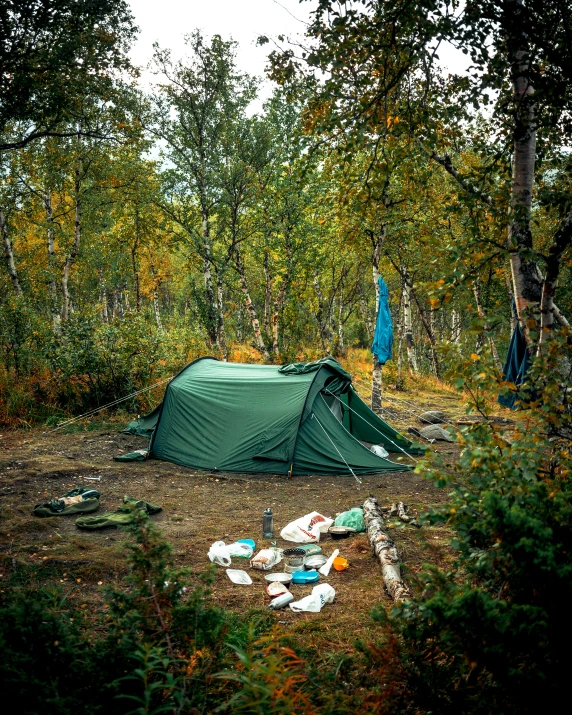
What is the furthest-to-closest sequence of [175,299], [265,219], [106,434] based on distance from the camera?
[175,299]
[265,219]
[106,434]

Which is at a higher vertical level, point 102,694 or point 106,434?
point 102,694

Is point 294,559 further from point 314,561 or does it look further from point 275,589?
point 275,589

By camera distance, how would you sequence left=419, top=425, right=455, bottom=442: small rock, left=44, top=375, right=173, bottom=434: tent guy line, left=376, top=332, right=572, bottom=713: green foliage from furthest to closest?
left=419, top=425, right=455, bottom=442: small rock
left=44, top=375, right=173, bottom=434: tent guy line
left=376, top=332, right=572, bottom=713: green foliage

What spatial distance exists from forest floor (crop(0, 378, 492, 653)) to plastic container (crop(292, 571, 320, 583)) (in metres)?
0.09

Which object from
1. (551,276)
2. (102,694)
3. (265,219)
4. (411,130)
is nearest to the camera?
(102,694)

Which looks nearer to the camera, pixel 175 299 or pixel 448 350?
pixel 448 350

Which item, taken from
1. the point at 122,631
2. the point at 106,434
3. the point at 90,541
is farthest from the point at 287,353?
the point at 122,631

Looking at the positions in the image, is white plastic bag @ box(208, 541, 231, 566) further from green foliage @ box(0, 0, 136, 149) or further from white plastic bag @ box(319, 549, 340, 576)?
green foliage @ box(0, 0, 136, 149)

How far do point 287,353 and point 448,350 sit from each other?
47.2 feet

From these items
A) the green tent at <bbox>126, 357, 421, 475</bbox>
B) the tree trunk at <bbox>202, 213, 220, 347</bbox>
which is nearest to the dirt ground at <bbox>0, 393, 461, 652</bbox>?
the green tent at <bbox>126, 357, 421, 475</bbox>

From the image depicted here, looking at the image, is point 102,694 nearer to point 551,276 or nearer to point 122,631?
point 122,631

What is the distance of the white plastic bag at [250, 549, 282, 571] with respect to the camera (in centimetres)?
518

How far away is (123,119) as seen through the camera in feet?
30.4

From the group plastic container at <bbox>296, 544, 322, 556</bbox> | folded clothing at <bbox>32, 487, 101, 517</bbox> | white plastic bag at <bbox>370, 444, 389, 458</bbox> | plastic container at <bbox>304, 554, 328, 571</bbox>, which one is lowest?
plastic container at <bbox>304, 554, 328, 571</bbox>
